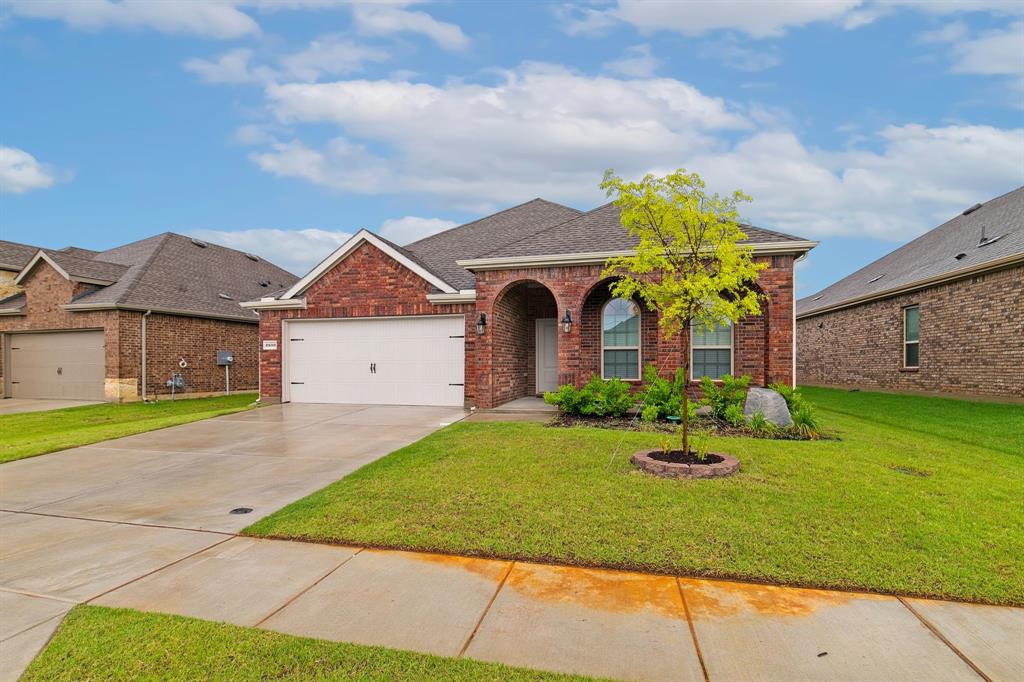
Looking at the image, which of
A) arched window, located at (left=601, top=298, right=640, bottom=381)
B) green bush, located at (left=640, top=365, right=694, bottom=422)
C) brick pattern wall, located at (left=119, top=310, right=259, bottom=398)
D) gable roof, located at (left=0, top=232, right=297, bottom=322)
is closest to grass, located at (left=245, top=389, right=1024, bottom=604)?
green bush, located at (left=640, top=365, right=694, bottom=422)

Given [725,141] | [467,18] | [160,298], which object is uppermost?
[467,18]

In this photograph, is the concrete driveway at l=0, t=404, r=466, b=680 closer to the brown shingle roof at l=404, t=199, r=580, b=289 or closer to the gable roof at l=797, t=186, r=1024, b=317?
the brown shingle roof at l=404, t=199, r=580, b=289

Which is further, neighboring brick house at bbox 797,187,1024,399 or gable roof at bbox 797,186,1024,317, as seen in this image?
gable roof at bbox 797,186,1024,317

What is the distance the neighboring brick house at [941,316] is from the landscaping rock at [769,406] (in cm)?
741

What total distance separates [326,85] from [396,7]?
4.65 m

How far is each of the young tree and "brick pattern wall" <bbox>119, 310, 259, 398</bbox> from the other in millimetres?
16429

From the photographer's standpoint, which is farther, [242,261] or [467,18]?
[242,261]

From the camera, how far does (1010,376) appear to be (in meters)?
11.5

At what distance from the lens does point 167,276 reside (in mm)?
17641

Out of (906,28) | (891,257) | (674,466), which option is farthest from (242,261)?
(891,257)

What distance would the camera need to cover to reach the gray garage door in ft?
52.4

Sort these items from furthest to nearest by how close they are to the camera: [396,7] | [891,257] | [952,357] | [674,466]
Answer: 1. [891,257]
2. [952,357]
3. [396,7]
4. [674,466]

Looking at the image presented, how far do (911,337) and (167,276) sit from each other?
2537cm

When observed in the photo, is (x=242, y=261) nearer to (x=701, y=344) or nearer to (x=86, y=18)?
(x=86, y=18)
